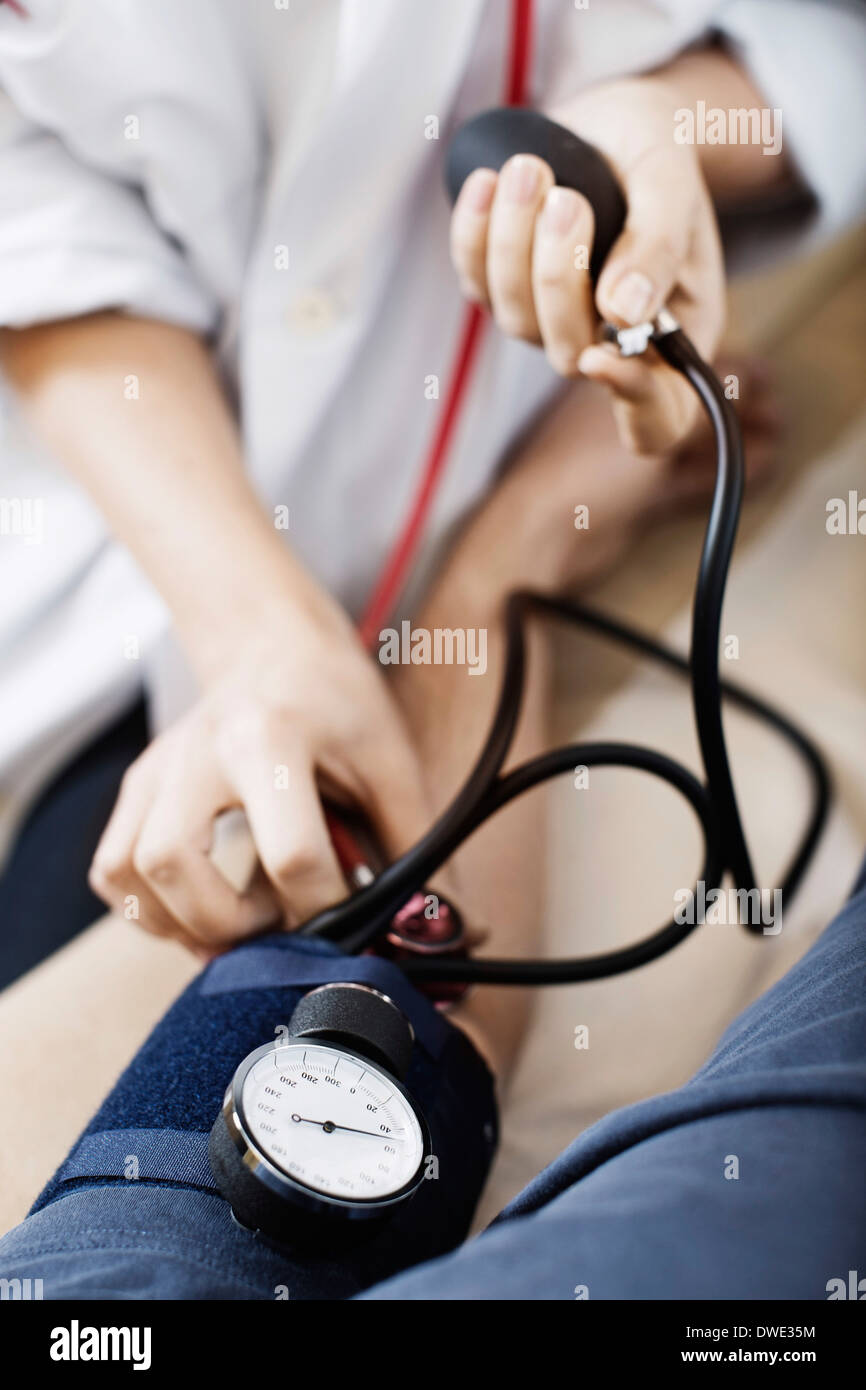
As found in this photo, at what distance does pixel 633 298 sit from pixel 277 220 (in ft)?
0.75

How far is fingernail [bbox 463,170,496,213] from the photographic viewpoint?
46 cm

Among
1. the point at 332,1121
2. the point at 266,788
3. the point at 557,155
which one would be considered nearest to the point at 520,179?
the point at 557,155

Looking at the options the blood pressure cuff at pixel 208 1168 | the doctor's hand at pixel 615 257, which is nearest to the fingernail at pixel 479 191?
the doctor's hand at pixel 615 257

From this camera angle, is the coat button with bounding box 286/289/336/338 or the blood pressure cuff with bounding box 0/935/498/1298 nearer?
the blood pressure cuff with bounding box 0/935/498/1298

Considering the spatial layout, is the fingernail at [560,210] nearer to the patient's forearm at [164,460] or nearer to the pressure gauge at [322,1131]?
the patient's forearm at [164,460]

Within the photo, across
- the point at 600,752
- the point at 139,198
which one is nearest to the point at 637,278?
the point at 600,752

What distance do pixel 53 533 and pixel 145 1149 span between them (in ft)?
1.30

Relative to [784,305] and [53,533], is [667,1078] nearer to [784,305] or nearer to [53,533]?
[53,533]

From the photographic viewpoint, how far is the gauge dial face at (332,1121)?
1.01ft

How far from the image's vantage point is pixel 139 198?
1.93 ft

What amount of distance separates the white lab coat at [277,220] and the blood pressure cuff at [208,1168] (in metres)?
0.29

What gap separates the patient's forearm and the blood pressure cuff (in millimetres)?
180

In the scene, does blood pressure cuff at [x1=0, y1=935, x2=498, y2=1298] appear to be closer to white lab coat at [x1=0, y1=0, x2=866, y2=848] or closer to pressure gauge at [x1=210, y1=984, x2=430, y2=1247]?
pressure gauge at [x1=210, y1=984, x2=430, y2=1247]

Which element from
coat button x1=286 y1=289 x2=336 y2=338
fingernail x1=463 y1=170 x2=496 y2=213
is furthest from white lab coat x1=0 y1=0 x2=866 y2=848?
fingernail x1=463 y1=170 x2=496 y2=213
